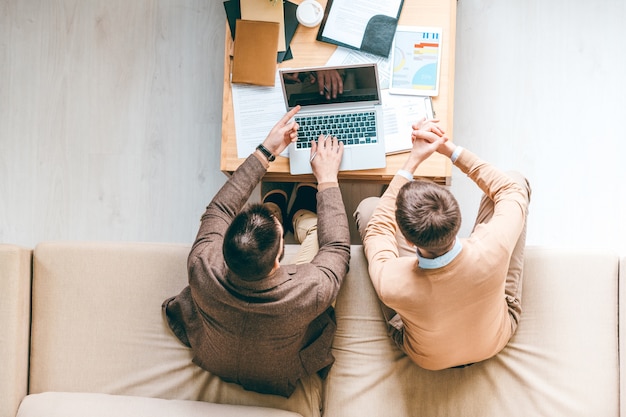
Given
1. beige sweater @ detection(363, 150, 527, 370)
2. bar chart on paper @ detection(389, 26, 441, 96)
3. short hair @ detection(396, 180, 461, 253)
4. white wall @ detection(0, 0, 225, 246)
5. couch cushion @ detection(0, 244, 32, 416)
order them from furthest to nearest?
white wall @ detection(0, 0, 225, 246) < bar chart on paper @ detection(389, 26, 441, 96) < couch cushion @ detection(0, 244, 32, 416) < beige sweater @ detection(363, 150, 527, 370) < short hair @ detection(396, 180, 461, 253)

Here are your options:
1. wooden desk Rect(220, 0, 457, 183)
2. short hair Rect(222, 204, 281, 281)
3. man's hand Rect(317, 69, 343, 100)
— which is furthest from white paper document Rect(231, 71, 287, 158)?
short hair Rect(222, 204, 281, 281)

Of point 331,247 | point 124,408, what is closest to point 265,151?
point 331,247

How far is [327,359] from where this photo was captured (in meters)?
1.66

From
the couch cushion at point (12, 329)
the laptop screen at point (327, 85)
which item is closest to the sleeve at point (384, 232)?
the laptop screen at point (327, 85)

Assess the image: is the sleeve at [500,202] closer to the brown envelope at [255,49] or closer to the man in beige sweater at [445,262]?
the man in beige sweater at [445,262]

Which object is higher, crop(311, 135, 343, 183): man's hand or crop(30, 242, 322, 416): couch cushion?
crop(311, 135, 343, 183): man's hand

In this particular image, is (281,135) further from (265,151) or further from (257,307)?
(257,307)

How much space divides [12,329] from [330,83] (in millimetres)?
1239

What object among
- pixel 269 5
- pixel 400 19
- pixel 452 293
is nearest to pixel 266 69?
pixel 269 5

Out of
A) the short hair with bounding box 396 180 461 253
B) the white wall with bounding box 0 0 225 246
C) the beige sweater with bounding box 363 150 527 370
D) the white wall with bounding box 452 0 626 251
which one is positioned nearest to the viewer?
the short hair with bounding box 396 180 461 253

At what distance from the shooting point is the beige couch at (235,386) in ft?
5.28

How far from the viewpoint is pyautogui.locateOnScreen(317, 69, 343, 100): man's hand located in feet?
5.62

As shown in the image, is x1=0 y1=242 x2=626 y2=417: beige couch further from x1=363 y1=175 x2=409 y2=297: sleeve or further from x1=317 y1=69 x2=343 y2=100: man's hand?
x1=317 y1=69 x2=343 y2=100: man's hand

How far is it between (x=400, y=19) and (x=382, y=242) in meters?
0.73
